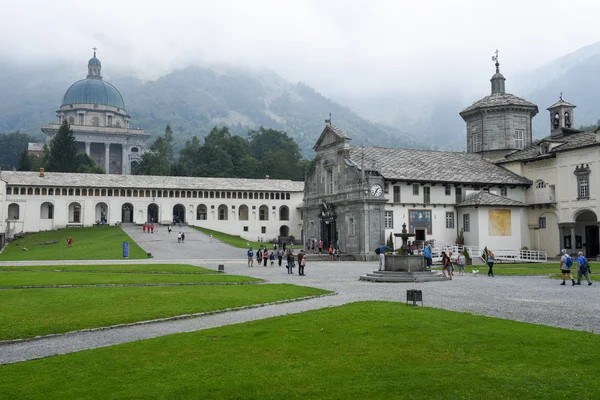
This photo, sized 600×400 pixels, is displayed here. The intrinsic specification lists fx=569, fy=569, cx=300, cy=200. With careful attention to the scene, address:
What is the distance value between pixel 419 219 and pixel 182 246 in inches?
962

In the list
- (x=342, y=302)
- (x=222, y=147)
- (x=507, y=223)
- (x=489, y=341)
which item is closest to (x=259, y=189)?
(x=222, y=147)

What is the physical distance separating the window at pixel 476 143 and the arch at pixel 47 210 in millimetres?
57741

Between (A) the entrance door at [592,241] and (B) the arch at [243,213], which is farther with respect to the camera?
(B) the arch at [243,213]

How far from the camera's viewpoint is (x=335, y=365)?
10.6 m

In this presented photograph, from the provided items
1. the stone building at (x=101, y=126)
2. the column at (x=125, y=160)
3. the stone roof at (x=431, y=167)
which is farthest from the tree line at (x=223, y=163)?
the stone roof at (x=431, y=167)

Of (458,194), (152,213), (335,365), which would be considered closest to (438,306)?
(335,365)

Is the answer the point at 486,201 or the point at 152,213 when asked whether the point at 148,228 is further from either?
the point at 486,201

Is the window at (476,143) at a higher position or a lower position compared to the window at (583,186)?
higher

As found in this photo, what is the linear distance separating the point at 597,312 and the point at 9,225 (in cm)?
7543

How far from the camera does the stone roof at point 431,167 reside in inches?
2186

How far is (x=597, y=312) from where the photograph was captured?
17.3 m

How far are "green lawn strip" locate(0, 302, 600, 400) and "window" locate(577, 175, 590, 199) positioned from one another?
142ft

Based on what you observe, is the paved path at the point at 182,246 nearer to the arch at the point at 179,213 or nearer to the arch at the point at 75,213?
the arch at the point at 179,213

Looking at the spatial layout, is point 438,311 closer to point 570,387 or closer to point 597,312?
point 597,312
